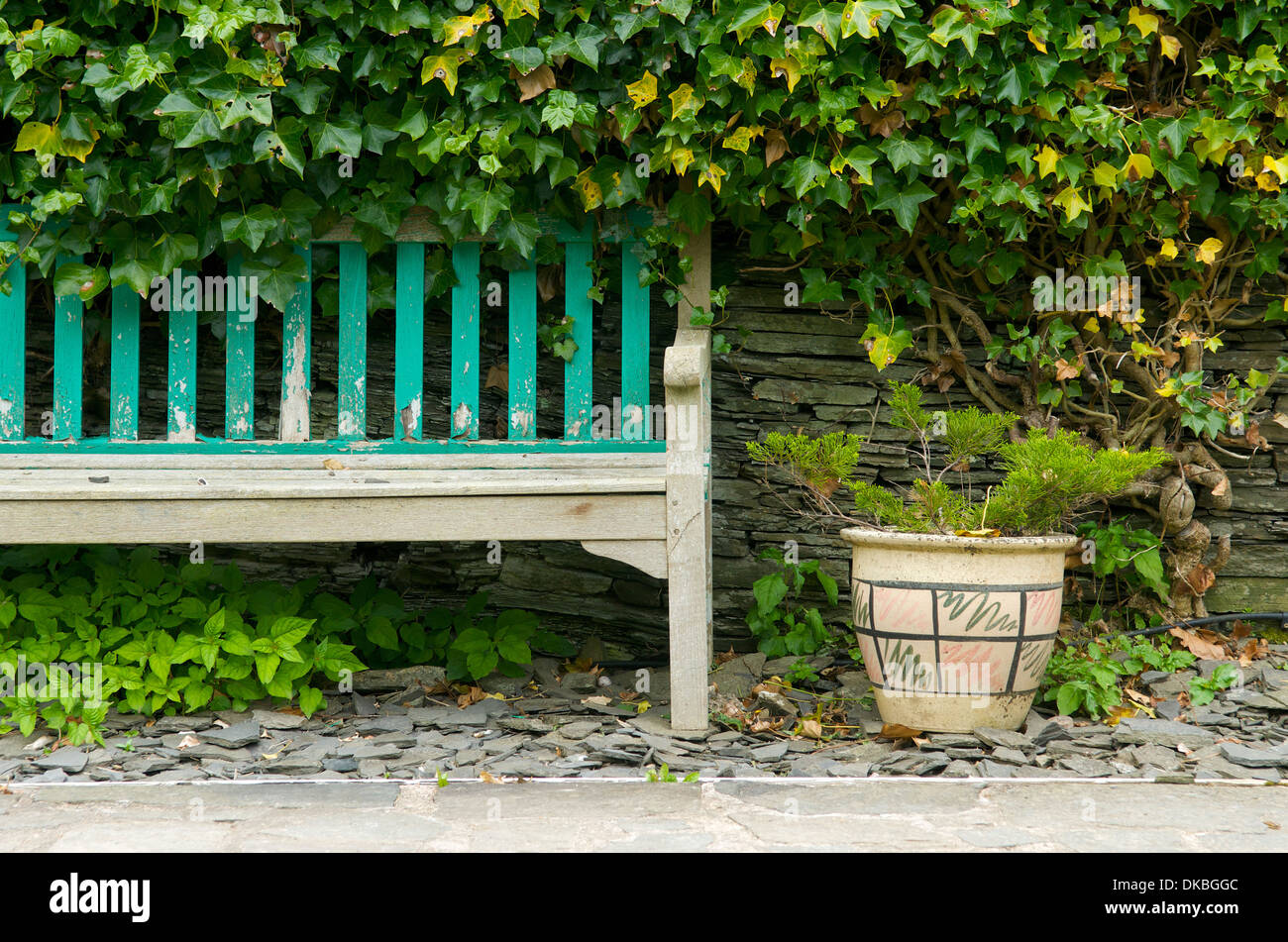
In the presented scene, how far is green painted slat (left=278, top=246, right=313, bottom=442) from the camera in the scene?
2.91 metres

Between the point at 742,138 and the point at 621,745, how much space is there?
1.50m

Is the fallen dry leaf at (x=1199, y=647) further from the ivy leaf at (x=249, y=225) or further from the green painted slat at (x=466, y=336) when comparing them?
the ivy leaf at (x=249, y=225)

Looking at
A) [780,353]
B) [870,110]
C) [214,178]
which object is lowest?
[780,353]

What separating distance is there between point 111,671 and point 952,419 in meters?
2.03

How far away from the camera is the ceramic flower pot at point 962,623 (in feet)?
7.90

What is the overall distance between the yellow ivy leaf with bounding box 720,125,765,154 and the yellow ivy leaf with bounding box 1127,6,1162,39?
955mm

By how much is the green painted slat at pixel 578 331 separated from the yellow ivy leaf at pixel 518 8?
1.80 feet

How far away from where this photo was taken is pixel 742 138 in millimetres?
2777

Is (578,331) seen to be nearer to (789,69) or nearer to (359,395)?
(359,395)

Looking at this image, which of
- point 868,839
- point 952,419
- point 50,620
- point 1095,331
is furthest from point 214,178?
point 1095,331

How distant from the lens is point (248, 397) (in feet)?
9.59

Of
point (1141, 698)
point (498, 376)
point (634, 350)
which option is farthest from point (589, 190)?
point (1141, 698)

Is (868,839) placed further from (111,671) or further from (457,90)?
(457,90)

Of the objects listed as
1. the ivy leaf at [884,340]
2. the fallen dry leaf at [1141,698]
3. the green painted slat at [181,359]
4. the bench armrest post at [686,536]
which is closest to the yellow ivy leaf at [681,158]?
the bench armrest post at [686,536]
